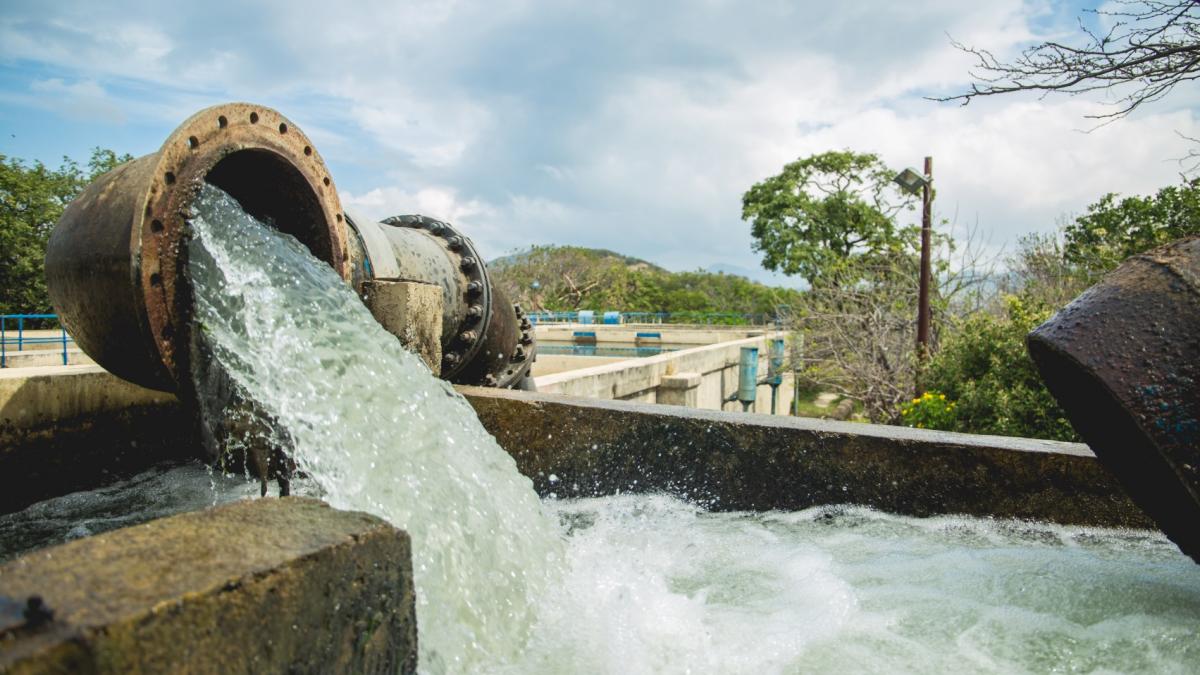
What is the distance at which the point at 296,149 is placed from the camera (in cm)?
388

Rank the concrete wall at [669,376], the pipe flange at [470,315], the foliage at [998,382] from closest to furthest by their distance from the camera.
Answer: the pipe flange at [470,315] → the foliage at [998,382] → the concrete wall at [669,376]

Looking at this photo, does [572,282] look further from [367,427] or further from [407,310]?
[367,427]

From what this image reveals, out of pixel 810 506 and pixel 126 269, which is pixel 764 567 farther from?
pixel 126 269

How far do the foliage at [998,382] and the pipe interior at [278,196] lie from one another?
5584 millimetres

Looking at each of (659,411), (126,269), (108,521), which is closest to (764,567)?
(659,411)

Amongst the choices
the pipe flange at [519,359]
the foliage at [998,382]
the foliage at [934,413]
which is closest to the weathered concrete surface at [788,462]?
the pipe flange at [519,359]

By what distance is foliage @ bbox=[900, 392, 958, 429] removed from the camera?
25.8 ft

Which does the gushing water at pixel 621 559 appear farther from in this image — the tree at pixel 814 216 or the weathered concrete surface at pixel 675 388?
the tree at pixel 814 216

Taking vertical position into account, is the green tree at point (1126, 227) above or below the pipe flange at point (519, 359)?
above

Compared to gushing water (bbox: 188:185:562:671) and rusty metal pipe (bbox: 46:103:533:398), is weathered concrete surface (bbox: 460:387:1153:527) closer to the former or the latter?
gushing water (bbox: 188:185:562:671)

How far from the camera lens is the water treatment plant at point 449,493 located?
5.32 feet

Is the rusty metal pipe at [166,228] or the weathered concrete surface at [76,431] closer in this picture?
the rusty metal pipe at [166,228]

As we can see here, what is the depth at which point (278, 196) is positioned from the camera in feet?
13.6

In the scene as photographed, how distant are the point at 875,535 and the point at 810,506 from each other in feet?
1.23
